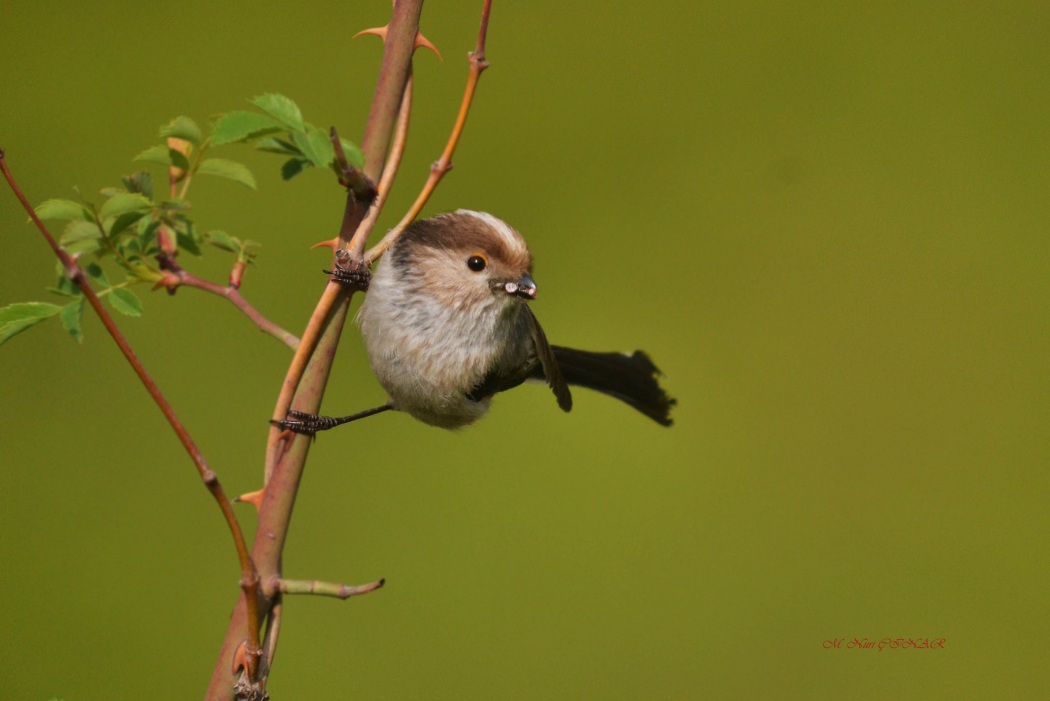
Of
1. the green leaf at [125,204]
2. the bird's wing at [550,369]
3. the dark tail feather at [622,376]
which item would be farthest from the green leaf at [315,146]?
the dark tail feather at [622,376]

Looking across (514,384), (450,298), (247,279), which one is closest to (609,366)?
(514,384)

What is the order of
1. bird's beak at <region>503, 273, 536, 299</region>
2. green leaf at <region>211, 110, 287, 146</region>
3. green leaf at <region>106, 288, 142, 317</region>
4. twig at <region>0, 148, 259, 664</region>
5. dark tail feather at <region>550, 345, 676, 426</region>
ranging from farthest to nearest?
1. dark tail feather at <region>550, 345, 676, 426</region>
2. bird's beak at <region>503, 273, 536, 299</region>
3. green leaf at <region>106, 288, 142, 317</region>
4. green leaf at <region>211, 110, 287, 146</region>
5. twig at <region>0, 148, 259, 664</region>

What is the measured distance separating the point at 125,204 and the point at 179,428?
181mm

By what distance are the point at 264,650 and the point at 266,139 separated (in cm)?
30

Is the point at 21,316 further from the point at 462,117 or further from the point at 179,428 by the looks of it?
the point at 462,117

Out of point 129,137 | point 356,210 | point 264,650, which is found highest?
point 356,210

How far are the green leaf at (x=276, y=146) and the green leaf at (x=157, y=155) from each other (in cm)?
9

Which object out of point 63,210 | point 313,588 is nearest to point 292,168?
point 63,210

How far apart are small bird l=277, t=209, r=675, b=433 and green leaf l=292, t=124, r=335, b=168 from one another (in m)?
0.47

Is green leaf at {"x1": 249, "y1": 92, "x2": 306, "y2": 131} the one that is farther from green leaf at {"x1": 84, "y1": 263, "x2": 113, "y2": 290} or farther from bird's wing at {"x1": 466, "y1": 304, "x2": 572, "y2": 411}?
bird's wing at {"x1": 466, "y1": 304, "x2": 572, "y2": 411}

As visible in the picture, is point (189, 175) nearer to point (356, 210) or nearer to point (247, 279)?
point (356, 210)

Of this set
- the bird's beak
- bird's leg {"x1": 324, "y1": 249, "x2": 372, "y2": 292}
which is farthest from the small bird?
bird's leg {"x1": 324, "y1": 249, "x2": 372, "y2": 292}

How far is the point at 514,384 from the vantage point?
1195 millimetres

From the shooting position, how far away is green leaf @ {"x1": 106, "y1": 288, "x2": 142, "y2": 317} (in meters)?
0.64
